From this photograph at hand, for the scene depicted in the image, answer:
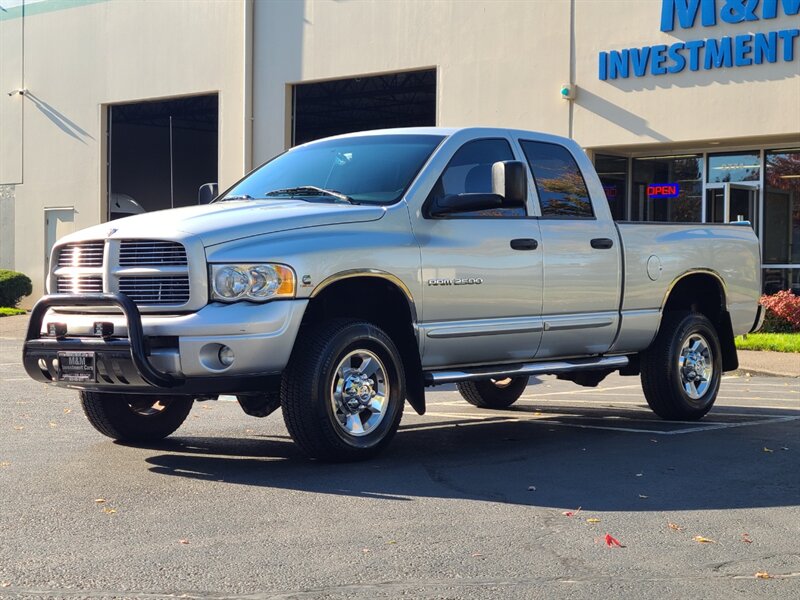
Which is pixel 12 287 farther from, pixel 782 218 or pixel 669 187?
pixel 782 218

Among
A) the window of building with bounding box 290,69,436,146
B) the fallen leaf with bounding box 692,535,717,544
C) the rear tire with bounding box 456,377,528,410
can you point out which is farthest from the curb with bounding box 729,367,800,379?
the window of building with bounding box 290,69,436,146

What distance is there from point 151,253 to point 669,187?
18.5 m

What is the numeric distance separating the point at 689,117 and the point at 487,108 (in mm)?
4116

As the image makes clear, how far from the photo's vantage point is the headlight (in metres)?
7.33

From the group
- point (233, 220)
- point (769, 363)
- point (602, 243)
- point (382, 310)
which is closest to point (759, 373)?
point (769, 363)

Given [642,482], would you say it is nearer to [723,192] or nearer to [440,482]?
[440,482]

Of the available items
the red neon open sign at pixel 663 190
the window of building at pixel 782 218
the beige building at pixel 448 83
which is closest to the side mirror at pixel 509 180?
the beige building at pixel 448 83

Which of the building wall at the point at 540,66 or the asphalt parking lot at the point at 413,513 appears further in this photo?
the building wall at the point at 540,66

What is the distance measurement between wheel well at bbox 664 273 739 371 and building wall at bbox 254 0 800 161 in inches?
425

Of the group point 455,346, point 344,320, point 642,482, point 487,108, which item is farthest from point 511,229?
point 487,108

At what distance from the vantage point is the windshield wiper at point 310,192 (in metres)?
8.41

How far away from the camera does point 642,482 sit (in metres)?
7.45

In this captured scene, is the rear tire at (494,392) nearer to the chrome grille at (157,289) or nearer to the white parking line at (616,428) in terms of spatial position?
the white parking line at (616,428)

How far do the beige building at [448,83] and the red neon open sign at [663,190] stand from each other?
2 centimetres
